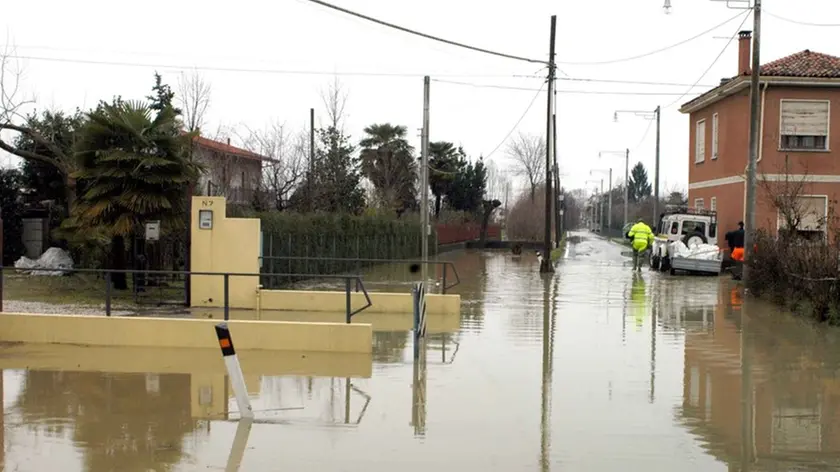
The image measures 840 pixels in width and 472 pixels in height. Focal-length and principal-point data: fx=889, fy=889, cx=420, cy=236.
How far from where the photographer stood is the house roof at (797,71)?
28.8 metres

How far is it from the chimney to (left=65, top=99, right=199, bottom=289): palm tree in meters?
21.2

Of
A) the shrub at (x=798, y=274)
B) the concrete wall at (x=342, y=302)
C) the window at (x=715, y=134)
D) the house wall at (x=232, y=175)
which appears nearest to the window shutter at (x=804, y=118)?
the window at (x=715, y=134)

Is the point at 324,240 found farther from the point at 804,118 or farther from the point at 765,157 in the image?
the point at 804,118

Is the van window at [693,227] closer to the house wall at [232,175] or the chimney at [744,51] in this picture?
the chimney at [744,51]

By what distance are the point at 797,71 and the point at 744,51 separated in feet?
9.25

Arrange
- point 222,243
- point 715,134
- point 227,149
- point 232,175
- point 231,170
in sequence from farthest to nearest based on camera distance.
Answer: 1. point 227,149
2. point 715,134
3. point 232,175
4. point 231,170
5. point 222,243

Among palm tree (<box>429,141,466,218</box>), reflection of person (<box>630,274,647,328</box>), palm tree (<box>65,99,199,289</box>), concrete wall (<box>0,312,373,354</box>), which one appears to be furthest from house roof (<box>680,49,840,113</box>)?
palm tree (<box>429,141,466,218</box>)

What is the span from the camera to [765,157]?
96.2 feet

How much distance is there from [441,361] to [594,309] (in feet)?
24.0

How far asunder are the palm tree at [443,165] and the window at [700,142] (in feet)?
97.2

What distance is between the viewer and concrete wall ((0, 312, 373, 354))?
11.8 m

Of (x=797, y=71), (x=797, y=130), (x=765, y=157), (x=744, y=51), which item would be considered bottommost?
(x=765, y=157)

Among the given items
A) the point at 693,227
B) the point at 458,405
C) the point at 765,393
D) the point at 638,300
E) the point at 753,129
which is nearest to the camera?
the point at 458,405

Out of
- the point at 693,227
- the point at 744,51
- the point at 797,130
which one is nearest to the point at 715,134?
the point at 744,51
